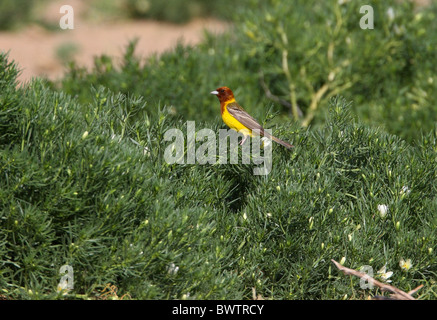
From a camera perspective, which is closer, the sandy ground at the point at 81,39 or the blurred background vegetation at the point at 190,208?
the blurred background vegetation at the point at 190,208

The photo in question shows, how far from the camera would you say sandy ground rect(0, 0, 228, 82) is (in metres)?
11.3

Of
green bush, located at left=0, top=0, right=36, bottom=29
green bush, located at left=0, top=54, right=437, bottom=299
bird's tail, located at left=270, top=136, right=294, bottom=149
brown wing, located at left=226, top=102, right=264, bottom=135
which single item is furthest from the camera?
green bush, located at left=0, top=0, right=36, bottom=29

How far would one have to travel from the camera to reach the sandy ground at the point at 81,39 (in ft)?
37.0

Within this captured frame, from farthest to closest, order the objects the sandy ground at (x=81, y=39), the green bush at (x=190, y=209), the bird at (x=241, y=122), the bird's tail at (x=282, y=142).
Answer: the sandy ground at (x=81, y=39)
the bird at (x=241, y=122)
the bird's tail at (x=282, y=142)
the green bush at (x=190, y=209)

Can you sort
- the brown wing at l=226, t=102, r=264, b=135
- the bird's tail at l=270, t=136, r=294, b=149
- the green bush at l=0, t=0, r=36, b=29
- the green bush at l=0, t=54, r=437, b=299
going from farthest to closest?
1. the green bush at l=0, t=0, r=36, b=29
2. the brown wing at l=226, t=102, r=264, b=135
3. the bird's tail at l=270, t=136, r=294, b=149
4. the green bush at l=0, t=54, r=437, b=299

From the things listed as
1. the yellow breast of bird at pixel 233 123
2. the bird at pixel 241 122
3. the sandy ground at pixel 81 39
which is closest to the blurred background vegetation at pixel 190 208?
the bird at pixel 241 122

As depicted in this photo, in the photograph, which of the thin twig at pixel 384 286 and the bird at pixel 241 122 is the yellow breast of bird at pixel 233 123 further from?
the thin twig at pixel 384 286

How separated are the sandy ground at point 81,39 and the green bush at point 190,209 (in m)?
6.02

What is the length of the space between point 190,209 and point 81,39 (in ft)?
32.0

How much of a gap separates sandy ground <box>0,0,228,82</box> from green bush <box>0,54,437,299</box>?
602 centimetres

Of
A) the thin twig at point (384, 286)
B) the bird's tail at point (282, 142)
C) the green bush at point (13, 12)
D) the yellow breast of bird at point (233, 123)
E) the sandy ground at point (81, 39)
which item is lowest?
the thin twig at point (384, 286)

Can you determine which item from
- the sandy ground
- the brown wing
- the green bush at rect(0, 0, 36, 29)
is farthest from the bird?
the green bush at rect(0, 0, 36, 29)

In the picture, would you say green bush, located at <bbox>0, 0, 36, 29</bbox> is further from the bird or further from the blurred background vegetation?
the blurred background vegetation
